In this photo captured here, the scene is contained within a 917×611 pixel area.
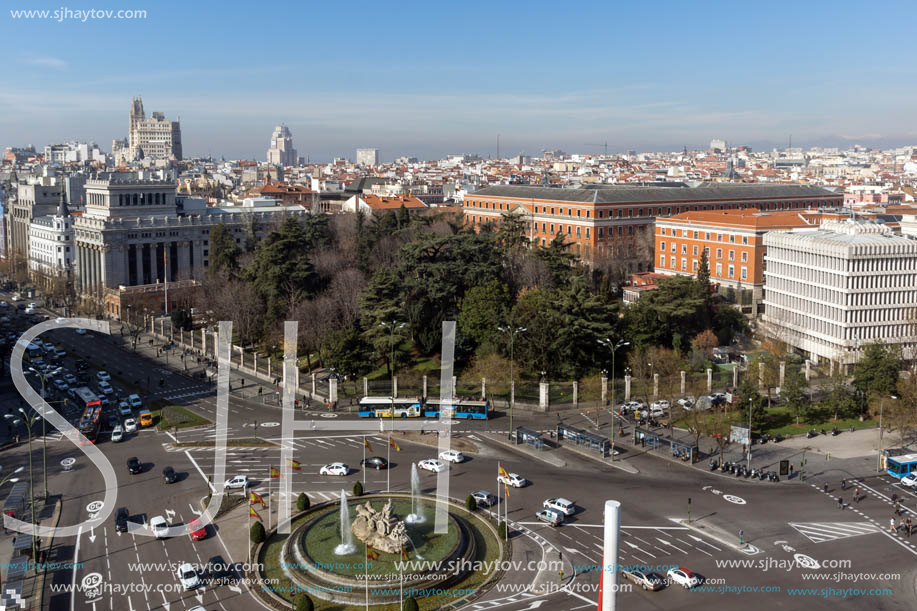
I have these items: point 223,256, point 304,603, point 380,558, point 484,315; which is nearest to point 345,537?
point 380,558

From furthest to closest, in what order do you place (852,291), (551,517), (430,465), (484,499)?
(852,291)
(430,465)
(484,499)
(551,517)

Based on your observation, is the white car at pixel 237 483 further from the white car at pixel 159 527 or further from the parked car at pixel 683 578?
the parked car at pixel 683 578

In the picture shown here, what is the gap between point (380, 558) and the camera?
2952 cm

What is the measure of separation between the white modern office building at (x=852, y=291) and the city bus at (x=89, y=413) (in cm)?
4882

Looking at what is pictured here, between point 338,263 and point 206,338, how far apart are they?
13.9 m

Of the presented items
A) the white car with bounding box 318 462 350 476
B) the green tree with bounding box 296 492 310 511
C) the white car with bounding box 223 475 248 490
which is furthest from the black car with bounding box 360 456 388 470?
the white car with bounding box 223 475 248 490

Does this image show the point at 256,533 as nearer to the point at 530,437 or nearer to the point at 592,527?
the point at 592,527

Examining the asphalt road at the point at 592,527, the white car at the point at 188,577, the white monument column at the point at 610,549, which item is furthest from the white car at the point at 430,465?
the white monument column at the point at 610,549

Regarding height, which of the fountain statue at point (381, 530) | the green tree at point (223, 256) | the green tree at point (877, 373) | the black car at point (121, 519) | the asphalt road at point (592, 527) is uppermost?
the green tree at point (223, 256)

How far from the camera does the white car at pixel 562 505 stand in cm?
3406

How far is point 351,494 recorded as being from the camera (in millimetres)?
36781

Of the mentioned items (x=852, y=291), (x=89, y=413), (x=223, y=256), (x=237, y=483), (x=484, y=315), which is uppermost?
(x=223, y=256)

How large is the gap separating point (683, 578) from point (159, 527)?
20.4 m

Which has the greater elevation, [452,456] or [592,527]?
[452,456]
